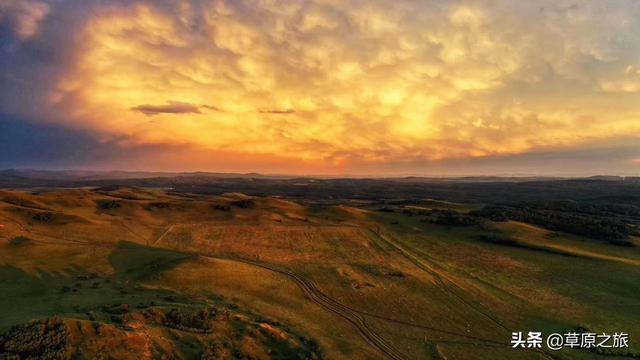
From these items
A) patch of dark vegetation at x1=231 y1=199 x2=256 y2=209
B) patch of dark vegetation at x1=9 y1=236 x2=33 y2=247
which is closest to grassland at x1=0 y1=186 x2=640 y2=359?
patch of dark vegetation at x1=9 y1=236 x2=33 y2=247

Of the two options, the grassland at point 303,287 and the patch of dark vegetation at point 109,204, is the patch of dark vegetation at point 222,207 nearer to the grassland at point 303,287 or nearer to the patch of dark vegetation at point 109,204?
the grassland at point 303,287

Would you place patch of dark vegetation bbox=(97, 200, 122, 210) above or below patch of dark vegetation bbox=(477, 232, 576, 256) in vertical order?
above

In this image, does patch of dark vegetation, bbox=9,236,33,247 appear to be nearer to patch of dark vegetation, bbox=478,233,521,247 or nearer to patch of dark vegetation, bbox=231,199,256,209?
patch of dark vegetation, bbox=231,199,256,209

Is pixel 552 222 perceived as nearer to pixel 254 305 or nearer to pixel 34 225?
pixel 254 305

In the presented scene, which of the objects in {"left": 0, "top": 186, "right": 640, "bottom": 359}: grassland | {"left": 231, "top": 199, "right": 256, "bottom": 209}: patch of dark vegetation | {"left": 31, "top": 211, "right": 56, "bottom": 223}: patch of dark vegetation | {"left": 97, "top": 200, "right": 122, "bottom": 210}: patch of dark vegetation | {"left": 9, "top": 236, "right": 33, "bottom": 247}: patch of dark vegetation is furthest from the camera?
{"left": 231, "top": 199, "right": 256, "bottom": 209}: patch of dark vegetation

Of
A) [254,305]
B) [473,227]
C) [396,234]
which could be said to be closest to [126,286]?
[254,305]

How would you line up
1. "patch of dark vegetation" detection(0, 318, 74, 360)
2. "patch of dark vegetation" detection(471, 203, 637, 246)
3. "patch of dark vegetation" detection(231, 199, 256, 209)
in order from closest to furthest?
"patch of dark vegetation" detection(0, 318, 74, 360), "patch of dark vegetation" detection(471, 203, 637, 246), "patch of dark vegetation" detection(231, 199, 256, 209)
